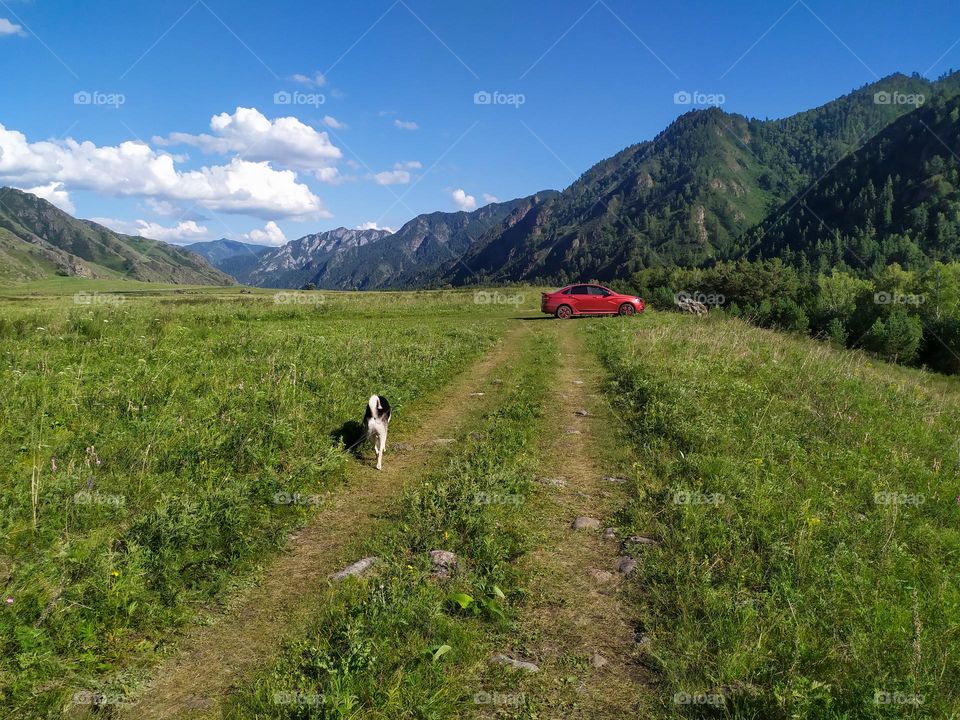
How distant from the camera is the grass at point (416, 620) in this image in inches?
142

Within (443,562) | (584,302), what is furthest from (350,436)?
(584,302)

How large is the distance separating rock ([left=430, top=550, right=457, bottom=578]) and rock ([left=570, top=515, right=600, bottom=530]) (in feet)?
5.84

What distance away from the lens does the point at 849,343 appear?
166 ft

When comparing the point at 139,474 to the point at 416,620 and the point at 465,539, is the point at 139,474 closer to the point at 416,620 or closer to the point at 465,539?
the point at 465,539

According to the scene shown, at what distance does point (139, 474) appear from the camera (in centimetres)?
662

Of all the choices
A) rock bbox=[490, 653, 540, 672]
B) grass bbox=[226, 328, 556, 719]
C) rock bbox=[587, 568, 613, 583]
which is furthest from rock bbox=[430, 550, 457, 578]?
rock bbox=[587, 568, 613, 583]

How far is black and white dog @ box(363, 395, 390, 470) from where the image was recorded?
8641mm

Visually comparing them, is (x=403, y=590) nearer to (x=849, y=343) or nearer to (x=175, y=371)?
(x=175, y=371)

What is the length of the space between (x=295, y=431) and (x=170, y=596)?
4.02 meters

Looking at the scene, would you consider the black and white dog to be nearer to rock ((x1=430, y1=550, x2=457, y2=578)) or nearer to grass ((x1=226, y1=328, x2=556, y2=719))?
grass ((x1=226, y1=328, x2=556, y2=719))

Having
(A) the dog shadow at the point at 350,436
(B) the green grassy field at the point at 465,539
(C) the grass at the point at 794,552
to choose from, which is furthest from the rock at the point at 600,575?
(A) the dog shadow at the point at 350,436

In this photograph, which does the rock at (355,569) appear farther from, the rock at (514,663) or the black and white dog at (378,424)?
the black and white dog at (378,424)

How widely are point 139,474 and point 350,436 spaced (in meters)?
3.64

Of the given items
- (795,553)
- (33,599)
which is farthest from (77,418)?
(795,553)
